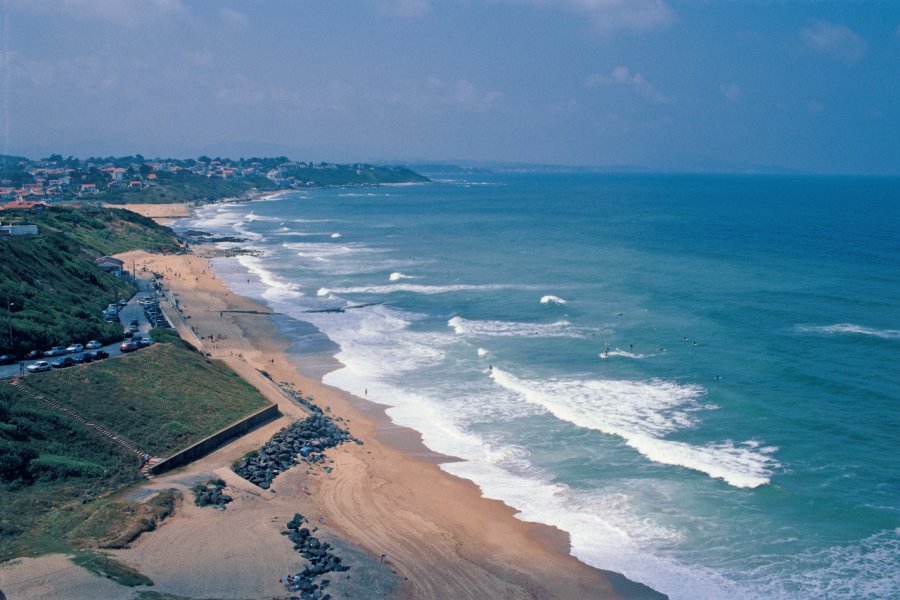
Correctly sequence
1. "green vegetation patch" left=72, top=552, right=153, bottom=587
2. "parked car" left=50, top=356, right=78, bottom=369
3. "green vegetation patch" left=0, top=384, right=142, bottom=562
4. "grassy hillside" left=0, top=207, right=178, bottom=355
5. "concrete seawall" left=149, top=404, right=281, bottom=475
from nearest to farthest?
1. "green vegetation patch" left=72, top=552, right=153, bottom=587
2. "green vegetation patch" left=0, top=384, right=142, bottom=562
3. "concrete seawall" left=149, top=404, right=281, bottom=475
4. "parked car" left=50, top=356, right=78, bottom=369
5. "grassy hillside" left=0, top=207, right=178, bottom=355

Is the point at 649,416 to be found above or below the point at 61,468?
below

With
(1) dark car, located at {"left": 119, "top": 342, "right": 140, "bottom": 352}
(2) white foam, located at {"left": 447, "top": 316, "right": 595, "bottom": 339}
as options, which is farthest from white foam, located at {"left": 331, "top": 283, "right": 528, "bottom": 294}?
(1) dark car, located at {"left": 119, "top": 342, "right": 140, "bottom": 352}

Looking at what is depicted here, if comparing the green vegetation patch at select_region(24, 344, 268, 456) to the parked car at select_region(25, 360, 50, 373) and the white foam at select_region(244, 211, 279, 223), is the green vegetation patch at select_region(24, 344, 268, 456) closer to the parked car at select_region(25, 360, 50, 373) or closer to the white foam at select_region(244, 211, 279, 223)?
the parked car at select_region(25, 360, 50, 373)

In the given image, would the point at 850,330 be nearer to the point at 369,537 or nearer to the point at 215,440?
the point at 369,537

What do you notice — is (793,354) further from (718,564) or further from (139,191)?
(139,191)

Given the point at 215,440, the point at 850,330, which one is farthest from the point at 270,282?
the point at 850,330

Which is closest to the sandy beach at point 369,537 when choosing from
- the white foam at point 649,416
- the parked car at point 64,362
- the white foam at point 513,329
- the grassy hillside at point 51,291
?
the white foam at point 649,416

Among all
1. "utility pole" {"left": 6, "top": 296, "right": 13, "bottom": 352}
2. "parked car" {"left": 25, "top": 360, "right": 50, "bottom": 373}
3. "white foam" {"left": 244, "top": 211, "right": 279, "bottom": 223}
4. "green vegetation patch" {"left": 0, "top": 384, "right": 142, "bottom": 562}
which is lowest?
"green vegetation patch" {"left": 0, "top": 384, "right": 142, "bottom": 562}

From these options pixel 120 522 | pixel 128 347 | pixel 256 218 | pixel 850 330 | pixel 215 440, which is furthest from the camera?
pixel 256 218

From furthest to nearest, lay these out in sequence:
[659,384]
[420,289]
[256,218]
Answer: [256,218], [420,289], [659,384]
